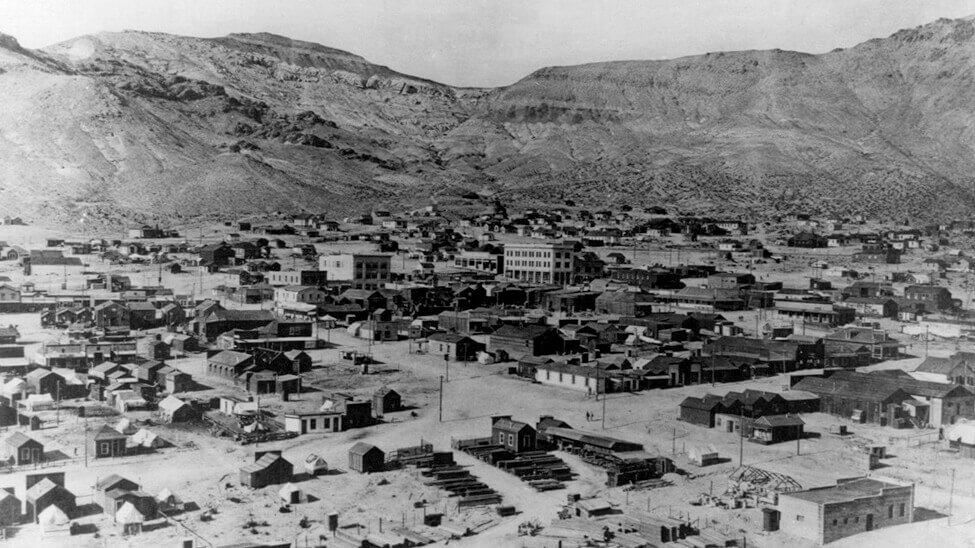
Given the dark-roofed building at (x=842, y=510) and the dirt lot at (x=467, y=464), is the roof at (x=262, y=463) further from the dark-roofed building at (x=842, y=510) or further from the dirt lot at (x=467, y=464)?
the dark-roofed building at (x=842, y=510)

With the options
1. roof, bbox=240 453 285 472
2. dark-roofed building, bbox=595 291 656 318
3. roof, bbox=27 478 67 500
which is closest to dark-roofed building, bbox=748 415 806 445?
roof, bbox=240 453 285 472

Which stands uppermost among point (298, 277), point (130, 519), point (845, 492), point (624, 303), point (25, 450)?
point (298, 277)

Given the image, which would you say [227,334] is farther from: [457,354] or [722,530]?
[722,530]

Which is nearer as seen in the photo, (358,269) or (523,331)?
(523,331)

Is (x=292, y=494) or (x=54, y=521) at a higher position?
→ (x=292, y=494)

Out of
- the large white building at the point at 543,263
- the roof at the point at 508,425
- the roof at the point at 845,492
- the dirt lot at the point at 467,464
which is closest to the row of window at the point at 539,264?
the large white building at the point at 543,263

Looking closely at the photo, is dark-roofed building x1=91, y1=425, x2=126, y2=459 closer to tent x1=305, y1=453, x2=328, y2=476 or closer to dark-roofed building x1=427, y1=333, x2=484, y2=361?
tent x1=305, y1=453, x2=328, y2=476

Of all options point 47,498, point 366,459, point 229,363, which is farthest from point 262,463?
point 229,363

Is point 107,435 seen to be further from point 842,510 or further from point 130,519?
point 842,510
